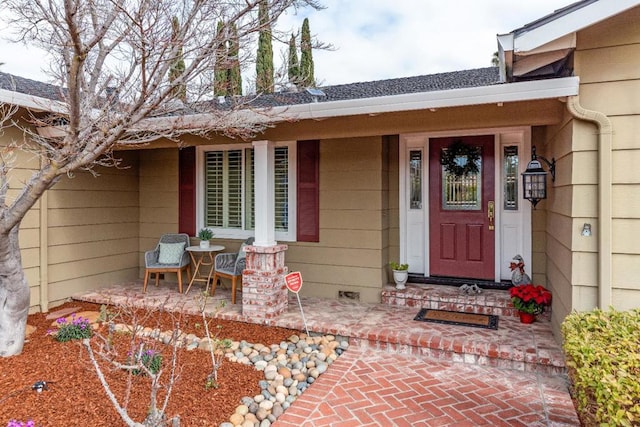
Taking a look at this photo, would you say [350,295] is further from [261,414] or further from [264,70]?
[264,70]

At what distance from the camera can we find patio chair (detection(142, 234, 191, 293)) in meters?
5.74

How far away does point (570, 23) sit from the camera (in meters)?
2.84

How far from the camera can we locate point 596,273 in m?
3.04

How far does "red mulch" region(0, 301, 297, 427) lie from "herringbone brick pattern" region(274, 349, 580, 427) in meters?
0.53

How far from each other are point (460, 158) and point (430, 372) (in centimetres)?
304

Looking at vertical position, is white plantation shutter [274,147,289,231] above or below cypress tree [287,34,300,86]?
below

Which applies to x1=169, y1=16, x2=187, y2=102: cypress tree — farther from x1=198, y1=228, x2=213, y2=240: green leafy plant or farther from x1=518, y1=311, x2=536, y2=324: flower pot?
x1=518, y1=311, x2=536, y2=324: flower pot

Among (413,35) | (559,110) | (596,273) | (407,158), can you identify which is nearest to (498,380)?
(596,273)

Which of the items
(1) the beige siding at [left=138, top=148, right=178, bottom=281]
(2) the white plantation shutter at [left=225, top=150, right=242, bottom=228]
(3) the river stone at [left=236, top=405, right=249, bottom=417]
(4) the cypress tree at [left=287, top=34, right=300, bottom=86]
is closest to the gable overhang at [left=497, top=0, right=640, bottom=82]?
(4) the cypress tree at [left=287, top=34, right=300, bottom=86]

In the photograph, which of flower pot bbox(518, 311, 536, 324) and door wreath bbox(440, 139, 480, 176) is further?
door wreath bbox(440, 139, 480, 176)

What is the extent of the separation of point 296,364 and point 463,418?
1.46 metres

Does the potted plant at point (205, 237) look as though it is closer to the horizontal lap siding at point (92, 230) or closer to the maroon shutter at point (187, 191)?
the maroon shutter at point (187, 191)

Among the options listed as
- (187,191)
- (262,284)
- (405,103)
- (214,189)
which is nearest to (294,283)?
(262,284)

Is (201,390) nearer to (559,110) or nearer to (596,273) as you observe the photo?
(596,273)
